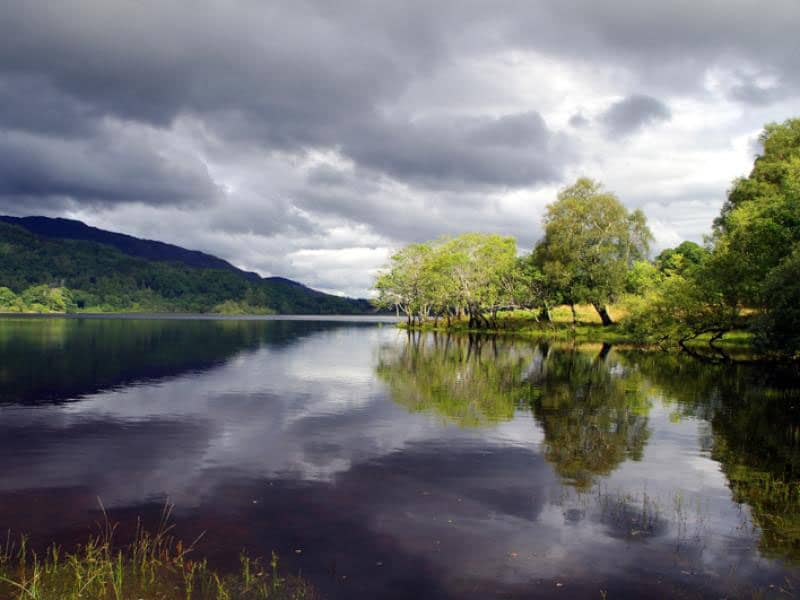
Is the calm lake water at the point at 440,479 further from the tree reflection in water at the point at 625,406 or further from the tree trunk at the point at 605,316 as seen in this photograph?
the tree trunk at the point at 605,316

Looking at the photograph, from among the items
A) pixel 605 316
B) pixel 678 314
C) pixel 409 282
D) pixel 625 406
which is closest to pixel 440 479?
pixel 625 406

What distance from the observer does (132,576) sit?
11.5 metres

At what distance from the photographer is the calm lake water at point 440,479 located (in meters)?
12.2

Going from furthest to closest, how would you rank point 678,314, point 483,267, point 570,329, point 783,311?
point 483,267, point 570,329, point 678,314, point 783,311

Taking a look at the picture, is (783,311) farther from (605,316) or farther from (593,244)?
(605,316)

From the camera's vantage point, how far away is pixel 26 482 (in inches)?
685

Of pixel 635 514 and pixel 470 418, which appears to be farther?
pixel 470 418

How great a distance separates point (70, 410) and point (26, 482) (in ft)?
44.1

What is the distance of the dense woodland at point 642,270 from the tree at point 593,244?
0.62 feet

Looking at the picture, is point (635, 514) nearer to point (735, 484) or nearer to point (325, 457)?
point (735, 484)

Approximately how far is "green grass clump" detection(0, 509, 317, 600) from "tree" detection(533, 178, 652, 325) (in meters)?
95.8

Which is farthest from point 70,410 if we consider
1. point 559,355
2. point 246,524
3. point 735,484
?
point 559,355

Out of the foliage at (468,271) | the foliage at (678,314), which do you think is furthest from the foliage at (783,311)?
the foliage at (468,271)

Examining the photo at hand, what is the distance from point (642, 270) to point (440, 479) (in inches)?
4103
